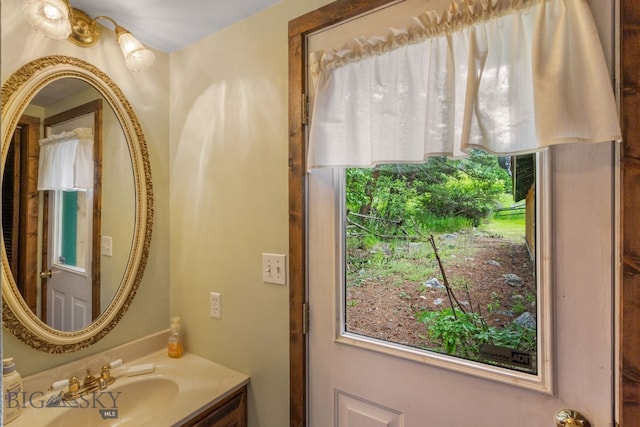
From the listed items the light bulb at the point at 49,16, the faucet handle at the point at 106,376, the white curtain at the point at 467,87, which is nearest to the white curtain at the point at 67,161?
the light bulb at the point at 49,16

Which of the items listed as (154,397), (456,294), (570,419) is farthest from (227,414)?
(570,419)

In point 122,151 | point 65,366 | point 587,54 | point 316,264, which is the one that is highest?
point 587,54

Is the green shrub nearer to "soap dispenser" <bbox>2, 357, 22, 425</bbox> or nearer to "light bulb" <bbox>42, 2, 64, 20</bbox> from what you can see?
"soap dispenser" <bbox>2, 357, 22, 425</bbox>

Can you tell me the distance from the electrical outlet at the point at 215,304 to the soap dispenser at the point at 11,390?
0.65 metres

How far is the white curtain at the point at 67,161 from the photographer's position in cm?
126

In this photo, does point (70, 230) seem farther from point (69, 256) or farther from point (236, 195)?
point (236, 195)

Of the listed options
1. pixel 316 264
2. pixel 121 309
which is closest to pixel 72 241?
pixel 121 309

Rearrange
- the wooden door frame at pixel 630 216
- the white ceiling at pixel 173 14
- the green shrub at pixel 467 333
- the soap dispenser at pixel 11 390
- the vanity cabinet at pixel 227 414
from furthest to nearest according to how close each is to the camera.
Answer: the white ceiling at pixel 173 14 < the vanity cabinet at pixel 227 414 < the soap dispenser at pixel 11 390 < the green shrub at pixel 467 333 < the wooden door frame at pixel 630 216

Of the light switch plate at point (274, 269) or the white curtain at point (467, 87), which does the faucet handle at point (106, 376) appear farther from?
the white curtain at point (467, 87)

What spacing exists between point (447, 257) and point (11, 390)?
1444 millimetres

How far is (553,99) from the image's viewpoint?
0.83 m

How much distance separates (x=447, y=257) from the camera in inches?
42.0

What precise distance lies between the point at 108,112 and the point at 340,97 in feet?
3.21

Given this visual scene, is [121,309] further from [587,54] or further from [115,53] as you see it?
[587,54]
